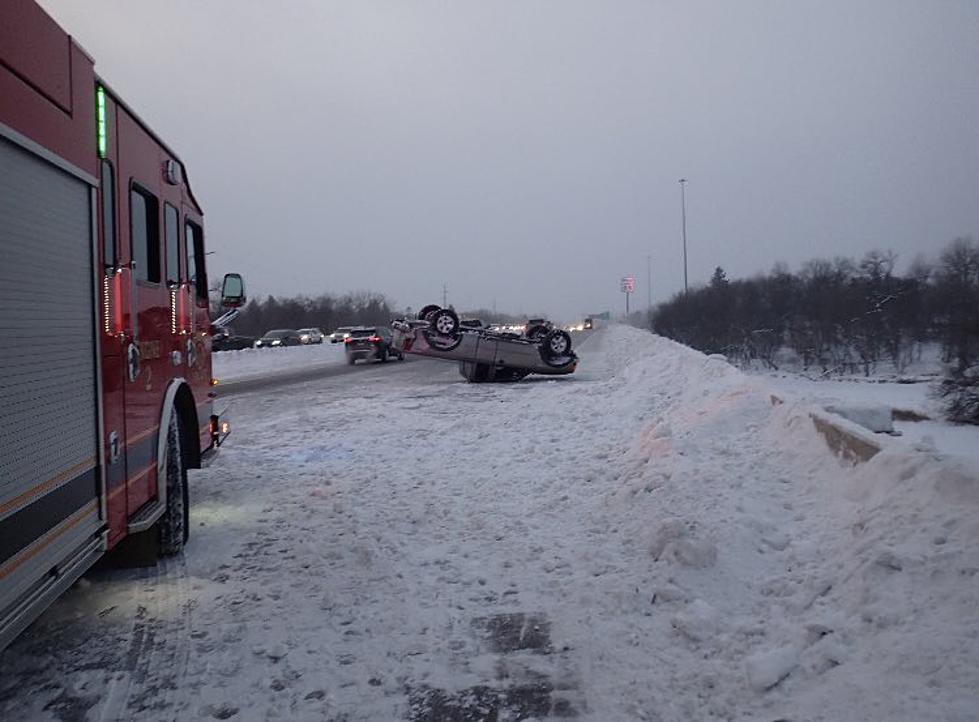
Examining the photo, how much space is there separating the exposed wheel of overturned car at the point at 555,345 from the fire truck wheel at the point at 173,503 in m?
17.0

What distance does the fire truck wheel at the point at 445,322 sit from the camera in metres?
21.4

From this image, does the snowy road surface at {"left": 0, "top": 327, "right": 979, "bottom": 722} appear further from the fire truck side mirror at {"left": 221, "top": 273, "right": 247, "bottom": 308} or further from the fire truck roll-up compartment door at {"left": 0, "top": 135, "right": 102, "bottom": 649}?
the fire truck side mirror at {"left": 221, "top": 273, "right": 247, "bottom": 308}

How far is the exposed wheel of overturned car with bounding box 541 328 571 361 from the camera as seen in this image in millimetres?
22891

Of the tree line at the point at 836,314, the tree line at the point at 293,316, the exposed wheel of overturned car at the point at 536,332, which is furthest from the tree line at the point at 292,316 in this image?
the exposed wheel of overturned car at the point at 536,332

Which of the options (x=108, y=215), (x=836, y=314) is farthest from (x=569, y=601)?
(x=836, y=314)

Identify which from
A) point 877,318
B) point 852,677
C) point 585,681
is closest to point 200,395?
point 585,681

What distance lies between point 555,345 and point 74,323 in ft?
64.6

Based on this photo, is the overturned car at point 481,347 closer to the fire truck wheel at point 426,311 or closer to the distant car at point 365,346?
the fire truck wheel at point 426,311

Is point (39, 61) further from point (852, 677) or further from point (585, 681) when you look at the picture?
point (852, 677)

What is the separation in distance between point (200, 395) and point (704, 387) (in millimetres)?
7651

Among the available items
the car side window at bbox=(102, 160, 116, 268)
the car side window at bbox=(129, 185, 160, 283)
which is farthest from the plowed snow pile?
the car side window at bbox=(129, 185, 160, 283)

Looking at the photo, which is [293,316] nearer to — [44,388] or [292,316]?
[292,316]

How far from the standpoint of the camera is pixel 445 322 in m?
21.5

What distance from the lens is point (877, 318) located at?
62.5 metres
